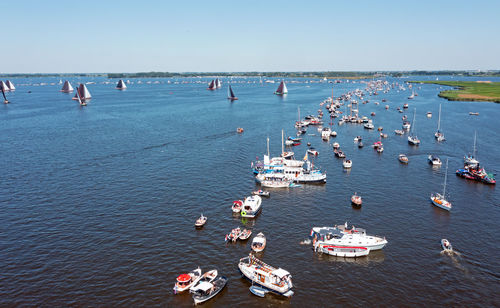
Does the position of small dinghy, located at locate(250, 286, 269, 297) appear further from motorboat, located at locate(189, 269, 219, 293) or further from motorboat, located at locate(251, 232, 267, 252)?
motorboat, located at locate(251, 232, 267, 252)

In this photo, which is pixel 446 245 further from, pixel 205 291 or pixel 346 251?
pixel 205 291

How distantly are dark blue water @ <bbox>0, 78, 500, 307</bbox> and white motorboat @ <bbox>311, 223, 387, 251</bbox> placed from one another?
2081mm

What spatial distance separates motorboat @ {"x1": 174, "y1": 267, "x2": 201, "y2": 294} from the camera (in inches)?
1852

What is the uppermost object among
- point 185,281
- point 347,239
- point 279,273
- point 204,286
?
point 347,239

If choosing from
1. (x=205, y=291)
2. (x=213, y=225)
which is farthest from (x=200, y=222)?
(x=205, y=291)

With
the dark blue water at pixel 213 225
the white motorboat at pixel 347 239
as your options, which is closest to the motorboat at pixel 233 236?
the dark blue water at pixel 213 225

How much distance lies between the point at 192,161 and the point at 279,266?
63751mm

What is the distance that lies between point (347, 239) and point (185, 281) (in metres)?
30.3

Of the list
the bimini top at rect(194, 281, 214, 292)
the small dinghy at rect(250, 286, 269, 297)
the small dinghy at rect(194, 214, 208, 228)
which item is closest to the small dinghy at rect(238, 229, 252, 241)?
the small dinghy at rect(194, 214, 208, 228)

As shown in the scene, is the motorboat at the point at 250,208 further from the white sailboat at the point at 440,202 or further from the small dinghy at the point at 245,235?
the white sailboat at the point at 440,202

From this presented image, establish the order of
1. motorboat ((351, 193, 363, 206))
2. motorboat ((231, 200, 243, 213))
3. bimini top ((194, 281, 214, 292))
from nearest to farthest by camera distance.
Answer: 1. bimini top ((194, 281, 214, 292))
2. motorboat ((231, 200, 243, 213))
3. motorboat ((351, 193, 363, 206))

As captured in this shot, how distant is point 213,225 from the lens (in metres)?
66.3

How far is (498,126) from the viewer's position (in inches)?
6476

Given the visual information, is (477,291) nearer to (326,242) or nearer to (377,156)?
(326,242)
